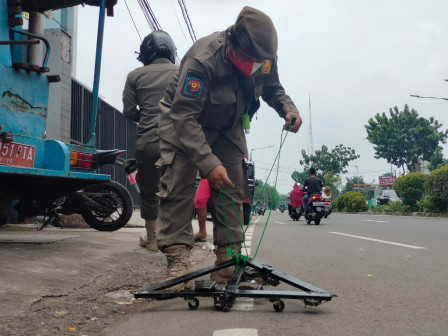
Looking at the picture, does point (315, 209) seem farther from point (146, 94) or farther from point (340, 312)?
point (340, 312)

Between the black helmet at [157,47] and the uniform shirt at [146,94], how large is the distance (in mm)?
92

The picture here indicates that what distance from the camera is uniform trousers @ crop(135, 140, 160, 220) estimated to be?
4.74 metres

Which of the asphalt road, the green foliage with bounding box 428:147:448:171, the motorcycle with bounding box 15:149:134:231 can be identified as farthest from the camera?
the green foliage with bounding box 428:147:448:171

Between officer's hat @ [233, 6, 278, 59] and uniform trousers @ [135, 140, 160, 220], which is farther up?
officer's hat @ [233, 6, 278, 59]

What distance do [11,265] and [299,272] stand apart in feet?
6.84

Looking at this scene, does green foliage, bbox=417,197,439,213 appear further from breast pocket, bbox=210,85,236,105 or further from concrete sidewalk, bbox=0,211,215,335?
breast pocket, bbox=210,85,236,105

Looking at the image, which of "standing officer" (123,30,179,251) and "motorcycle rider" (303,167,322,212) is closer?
"standing officer" (123,30,179,251)

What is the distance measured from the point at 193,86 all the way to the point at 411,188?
25.4 meters

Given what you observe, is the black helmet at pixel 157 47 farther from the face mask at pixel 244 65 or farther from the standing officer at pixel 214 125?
the face mask at pixel 244 65

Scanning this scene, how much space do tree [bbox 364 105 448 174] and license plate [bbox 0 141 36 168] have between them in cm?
4556

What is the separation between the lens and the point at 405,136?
47031mm

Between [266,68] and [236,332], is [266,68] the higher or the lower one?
the higher one

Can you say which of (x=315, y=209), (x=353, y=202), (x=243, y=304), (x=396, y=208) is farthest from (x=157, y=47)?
(x=353, y=202)

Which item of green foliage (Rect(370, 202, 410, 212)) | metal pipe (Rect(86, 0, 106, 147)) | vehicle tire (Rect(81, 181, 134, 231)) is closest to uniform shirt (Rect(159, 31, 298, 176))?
metal pipe (Rect(86, 0, 106, 147))
